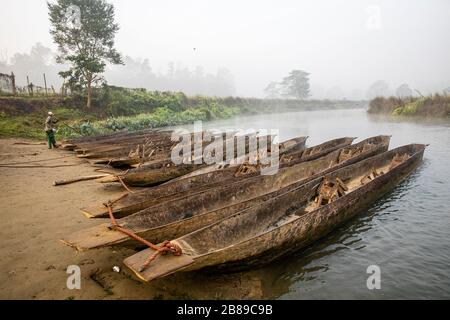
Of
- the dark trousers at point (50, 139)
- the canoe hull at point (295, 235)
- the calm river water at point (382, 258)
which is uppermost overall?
the dark trousers at point (50, 139)

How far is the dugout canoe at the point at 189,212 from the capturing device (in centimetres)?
379

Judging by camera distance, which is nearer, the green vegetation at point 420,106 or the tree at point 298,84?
the green vegetation at point 420,106

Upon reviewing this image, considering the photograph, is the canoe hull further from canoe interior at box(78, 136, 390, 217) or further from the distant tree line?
the distant tree line

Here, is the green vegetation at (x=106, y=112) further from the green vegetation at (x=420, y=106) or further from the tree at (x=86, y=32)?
the green vegetation at (x=420, y=106)

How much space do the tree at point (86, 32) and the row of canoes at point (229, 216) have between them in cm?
2020

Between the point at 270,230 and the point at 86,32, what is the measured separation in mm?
28410

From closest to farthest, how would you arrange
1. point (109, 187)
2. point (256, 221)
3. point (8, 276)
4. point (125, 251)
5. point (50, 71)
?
point (8, 276) → point (125, 251) → point (256, 221) → point (109, 187) → point (50, 71)

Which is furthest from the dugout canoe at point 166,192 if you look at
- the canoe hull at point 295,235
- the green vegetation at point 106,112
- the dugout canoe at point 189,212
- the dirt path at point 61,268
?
the green vegetation at point 106,112

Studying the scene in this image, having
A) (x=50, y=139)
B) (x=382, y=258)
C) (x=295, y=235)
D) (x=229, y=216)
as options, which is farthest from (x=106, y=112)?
(x=382, y=258)

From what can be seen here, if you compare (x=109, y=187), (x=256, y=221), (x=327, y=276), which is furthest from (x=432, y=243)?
(x=109, y=187)

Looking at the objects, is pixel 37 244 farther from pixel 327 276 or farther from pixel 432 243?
pixel 432 243

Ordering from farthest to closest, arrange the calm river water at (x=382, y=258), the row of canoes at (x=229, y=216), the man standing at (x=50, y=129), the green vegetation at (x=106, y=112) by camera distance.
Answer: the green vegetation at (x=106, y=112)
the man standing at (x=50, y=129)
the calm river water at (x=382, y=258)
the row of canoes at (x=229, y=216)

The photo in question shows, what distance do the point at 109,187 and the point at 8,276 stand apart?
416 cm
